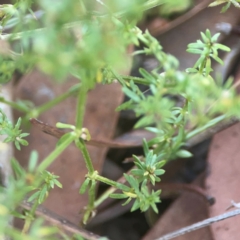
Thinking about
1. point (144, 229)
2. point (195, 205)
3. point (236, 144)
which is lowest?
point (144, 229)

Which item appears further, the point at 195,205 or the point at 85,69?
the point at 195,205

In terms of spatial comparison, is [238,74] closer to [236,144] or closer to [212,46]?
[236,144]

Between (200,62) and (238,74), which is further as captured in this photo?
(238,74)

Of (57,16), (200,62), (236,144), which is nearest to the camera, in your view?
(57,16)

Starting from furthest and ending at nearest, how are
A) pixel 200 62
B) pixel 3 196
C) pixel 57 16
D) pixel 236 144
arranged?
pixel 236 144 < pixel 200 62 < pixel 3 196 < pixel 57 16

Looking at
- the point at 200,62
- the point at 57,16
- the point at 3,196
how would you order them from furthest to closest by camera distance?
the point at 200,62 < the point at 3,196 < the point at 57,16

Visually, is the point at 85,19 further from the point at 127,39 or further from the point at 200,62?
the point at 200,62

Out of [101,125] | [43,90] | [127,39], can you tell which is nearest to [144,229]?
[101,125]

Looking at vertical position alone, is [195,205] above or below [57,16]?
below

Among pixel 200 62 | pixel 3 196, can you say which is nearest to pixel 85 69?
pixel 3 196
